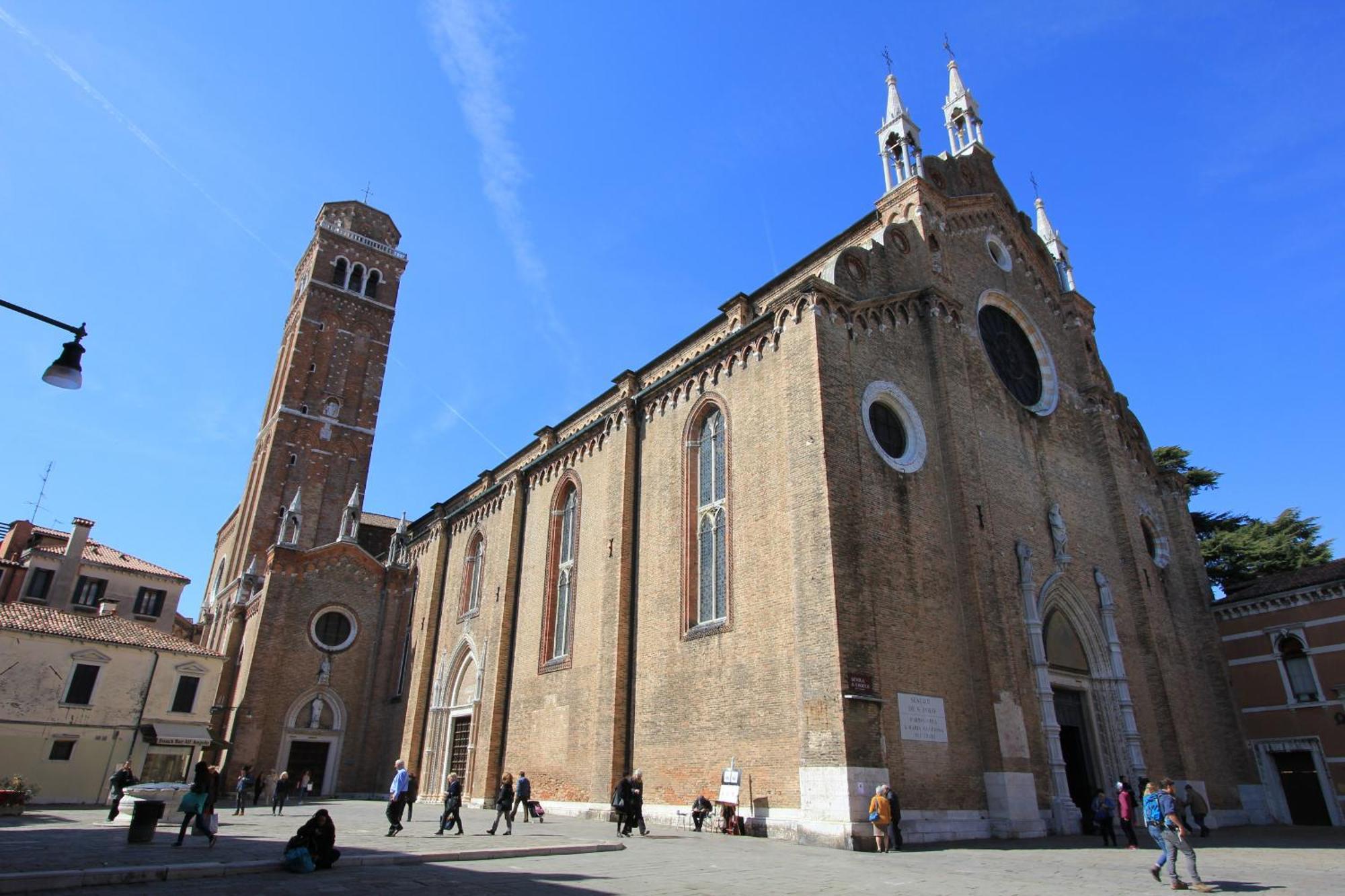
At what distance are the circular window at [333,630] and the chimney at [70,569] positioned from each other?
13.6 meters

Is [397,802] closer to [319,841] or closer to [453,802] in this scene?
[453,802]

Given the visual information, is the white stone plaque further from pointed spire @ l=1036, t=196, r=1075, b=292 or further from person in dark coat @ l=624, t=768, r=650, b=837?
pointed spire @ l=1036, t=196, r=1075, b=292

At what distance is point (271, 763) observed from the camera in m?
26.3

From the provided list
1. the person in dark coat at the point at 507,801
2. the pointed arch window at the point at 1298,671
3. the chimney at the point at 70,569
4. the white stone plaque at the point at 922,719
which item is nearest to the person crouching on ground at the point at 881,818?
the white stone plaque at the point at 922,719

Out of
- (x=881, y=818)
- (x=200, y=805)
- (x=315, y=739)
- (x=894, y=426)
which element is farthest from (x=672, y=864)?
(x=315, y=739)

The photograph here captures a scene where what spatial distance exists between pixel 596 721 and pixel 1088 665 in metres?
11.6

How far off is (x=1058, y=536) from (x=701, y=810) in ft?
35.5

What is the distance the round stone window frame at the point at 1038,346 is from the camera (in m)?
21.6

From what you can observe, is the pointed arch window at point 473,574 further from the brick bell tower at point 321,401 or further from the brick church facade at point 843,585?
the brick bell tower at point 321,401

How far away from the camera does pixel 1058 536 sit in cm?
1898

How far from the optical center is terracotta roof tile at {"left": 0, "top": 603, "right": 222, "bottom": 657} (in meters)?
23.9

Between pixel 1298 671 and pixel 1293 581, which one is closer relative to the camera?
pixel 1298 671

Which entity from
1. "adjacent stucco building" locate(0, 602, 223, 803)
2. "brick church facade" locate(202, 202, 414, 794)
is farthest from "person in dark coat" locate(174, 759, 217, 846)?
"brick church facade" locate(202, 202, 414, 794)

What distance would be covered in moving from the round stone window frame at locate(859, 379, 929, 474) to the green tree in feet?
64.1
